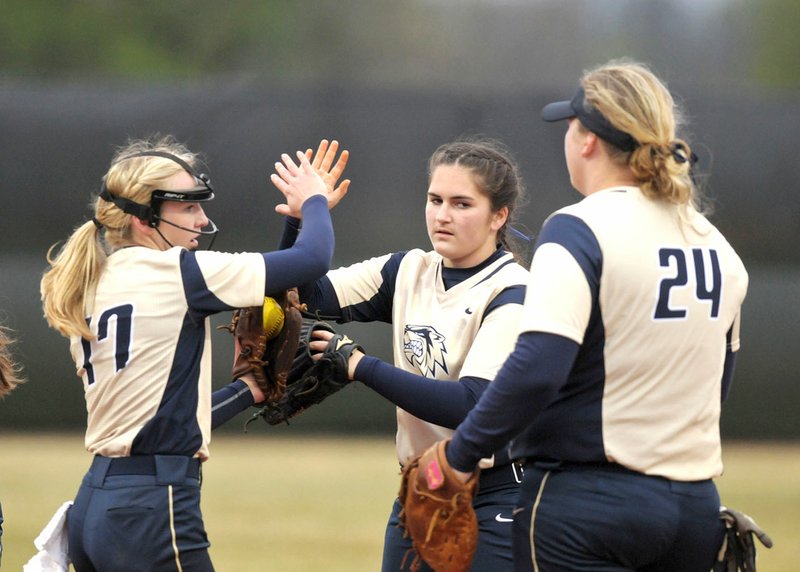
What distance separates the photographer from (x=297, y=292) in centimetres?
326

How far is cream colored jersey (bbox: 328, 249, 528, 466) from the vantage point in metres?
2.93

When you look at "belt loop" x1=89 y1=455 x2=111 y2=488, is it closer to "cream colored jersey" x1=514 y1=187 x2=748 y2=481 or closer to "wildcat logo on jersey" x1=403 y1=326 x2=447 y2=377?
"wildcat logo on jersey" x1=403 y1=326 x2=447 y2=377

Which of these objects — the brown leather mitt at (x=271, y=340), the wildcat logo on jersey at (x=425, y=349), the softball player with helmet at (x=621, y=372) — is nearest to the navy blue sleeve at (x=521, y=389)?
the softball player with helmet at (x=621, y=372)

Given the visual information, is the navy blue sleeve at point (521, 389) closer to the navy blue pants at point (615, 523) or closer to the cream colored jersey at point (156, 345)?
the navy blue pants at point (615, 523)

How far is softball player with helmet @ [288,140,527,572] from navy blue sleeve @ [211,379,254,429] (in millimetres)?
265

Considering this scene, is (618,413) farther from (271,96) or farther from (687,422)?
(271,96)

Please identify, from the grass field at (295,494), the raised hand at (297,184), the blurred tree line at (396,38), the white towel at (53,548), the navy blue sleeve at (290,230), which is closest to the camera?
the white towel at (53,548)

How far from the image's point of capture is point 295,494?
6.89 meters

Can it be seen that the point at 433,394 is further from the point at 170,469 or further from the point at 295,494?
the point at 295,494

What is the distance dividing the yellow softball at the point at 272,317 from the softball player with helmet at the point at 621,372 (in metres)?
0.91

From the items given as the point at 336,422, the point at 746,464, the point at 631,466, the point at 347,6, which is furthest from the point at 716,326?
the point at 347,6

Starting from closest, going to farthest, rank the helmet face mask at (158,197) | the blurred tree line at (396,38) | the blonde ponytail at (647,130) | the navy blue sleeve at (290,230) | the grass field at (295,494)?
the blonde ponytail at (647,130), the helmet face mask at (158,197), the navy blue sleeve at (290,230), the grass field at (295,494), the blurred tree line at (396,38)

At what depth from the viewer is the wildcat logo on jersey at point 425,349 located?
303 centimetres

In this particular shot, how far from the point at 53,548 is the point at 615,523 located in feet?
4.58
